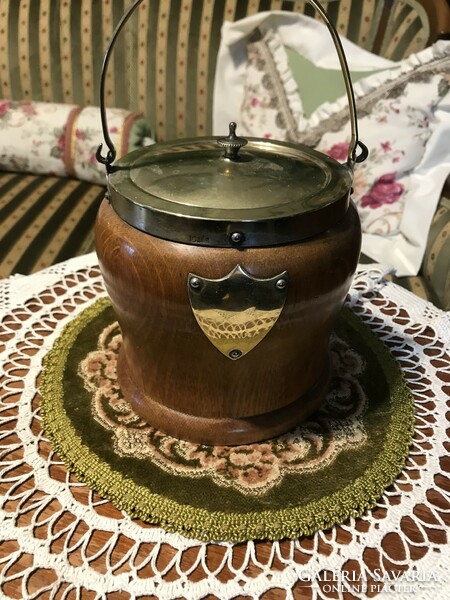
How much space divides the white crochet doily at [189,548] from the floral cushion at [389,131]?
55 cm

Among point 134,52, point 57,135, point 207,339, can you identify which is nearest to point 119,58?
point 134,52

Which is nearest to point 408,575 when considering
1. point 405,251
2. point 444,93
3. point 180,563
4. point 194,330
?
point 180,563

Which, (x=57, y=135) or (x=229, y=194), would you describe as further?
(x=57, y=135)

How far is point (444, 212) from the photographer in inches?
42.7

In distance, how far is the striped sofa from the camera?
3.97ft

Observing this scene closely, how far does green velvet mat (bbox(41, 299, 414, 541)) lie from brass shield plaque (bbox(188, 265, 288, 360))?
0.55 feet

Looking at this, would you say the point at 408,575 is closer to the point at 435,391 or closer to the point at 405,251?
the point at 435,391

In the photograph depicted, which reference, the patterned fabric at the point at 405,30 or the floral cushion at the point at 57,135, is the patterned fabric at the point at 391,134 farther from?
the floral cushion at the point at 57,135

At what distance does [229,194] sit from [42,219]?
2.47ft

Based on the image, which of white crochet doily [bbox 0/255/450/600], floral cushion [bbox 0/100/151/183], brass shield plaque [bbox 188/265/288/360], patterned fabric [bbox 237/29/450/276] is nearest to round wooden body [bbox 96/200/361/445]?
brass shield plaque [bbox 188/265/288/360]

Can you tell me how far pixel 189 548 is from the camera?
568 mm

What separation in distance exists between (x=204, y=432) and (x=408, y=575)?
27 cm

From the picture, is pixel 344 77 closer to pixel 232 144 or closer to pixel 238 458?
pixel 232 144

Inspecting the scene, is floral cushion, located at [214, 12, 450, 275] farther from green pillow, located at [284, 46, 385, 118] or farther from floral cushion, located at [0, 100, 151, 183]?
floral cushion, located at [0, 100, 151, 183]
